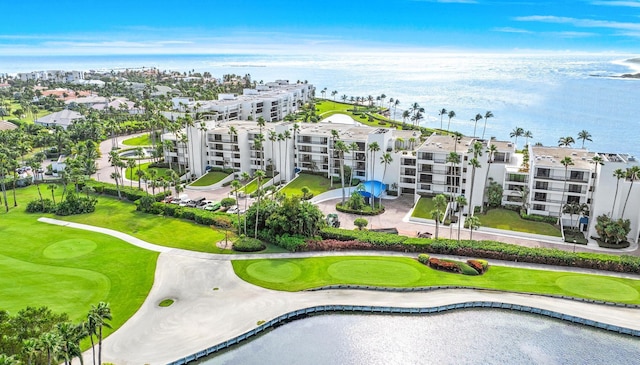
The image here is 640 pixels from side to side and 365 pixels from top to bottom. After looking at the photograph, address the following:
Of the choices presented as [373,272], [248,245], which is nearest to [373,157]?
[248,245]

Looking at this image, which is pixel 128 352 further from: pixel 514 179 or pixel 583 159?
pixel 583 159

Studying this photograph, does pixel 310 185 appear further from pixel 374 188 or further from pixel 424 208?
pixel 424 208

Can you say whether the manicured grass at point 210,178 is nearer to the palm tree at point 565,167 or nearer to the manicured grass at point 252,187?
the manicured grass at point 252,187

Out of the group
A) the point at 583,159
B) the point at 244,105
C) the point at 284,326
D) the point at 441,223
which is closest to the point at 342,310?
the point at 284,326

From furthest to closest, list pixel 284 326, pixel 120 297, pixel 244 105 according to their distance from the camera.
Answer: pixel 244 105, pixel 120 297, pixel 284 326

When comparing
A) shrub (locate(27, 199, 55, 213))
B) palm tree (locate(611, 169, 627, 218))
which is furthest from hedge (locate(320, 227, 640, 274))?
shrub (locate(27, 199, 55, 213))

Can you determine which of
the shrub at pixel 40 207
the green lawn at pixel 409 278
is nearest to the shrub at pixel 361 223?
the green lawn at pixel 409 278

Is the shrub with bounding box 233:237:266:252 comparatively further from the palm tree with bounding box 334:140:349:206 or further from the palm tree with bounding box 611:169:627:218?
the palm tree with bounding box 611:169:627:218
